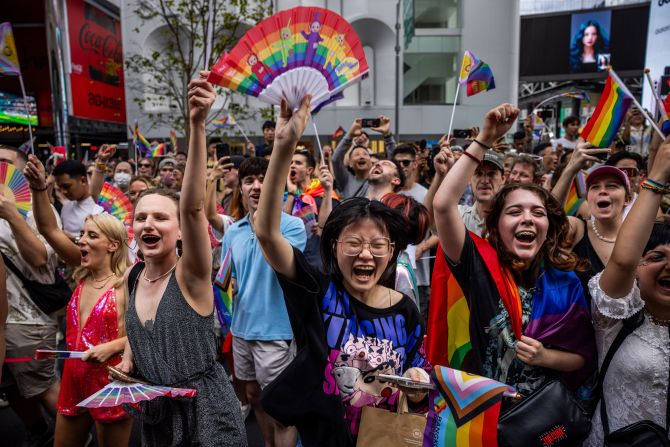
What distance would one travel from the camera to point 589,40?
30484mm

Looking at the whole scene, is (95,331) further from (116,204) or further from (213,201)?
(116,204)

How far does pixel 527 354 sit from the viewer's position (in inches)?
79.5

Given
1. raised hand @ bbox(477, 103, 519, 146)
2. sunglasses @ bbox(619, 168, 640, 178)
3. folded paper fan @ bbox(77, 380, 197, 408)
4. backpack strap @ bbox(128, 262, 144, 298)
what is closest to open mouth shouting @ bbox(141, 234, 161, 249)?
backpack strap @ bbox(128, 262, 144, 298)

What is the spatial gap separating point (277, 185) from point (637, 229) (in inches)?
55.0

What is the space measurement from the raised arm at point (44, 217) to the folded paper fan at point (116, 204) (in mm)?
949

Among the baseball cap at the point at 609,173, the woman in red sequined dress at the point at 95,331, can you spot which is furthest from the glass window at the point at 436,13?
the woman in red sequined dress at the point at 95,331

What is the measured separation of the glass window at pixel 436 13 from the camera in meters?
23.6

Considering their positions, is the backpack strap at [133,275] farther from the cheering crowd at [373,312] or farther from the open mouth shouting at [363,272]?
the open mouth shouting at [363,272]

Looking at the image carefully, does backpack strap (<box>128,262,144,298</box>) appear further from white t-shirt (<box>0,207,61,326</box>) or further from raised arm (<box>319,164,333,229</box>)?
raised arm (<box>319,164,333,229</box>)

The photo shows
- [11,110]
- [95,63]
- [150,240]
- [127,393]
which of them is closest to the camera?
[127,393]

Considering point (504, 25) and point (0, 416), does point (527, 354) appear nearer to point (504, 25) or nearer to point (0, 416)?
point (0, 416)

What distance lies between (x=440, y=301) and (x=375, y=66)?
22.3 metres

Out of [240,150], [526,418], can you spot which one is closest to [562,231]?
[526,418]

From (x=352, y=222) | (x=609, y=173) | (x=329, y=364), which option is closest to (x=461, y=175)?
(x=352, y=222)
